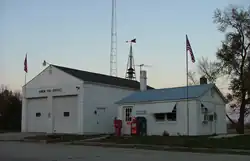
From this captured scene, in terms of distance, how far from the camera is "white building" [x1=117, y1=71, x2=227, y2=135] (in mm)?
29484

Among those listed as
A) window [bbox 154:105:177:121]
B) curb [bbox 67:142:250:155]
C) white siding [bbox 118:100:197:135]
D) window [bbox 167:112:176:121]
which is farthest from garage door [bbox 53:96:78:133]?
curb [bbox 67:142:250:155]

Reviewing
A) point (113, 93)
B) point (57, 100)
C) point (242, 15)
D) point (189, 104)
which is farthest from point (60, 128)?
point (242, 15)

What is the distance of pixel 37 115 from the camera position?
3828cm

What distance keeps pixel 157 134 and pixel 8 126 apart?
24.4 meters

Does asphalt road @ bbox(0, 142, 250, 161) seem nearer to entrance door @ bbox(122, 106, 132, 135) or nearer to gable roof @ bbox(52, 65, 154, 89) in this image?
entrance door @ bbox(122, 106, 132, 135)

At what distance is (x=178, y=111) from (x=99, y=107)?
910 centimetres

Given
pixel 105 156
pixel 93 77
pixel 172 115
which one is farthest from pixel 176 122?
pixel 105 156

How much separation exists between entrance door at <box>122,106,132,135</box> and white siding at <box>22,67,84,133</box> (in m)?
3.99

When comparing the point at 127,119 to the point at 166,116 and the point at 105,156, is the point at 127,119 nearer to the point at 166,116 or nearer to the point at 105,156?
the point at 166,116

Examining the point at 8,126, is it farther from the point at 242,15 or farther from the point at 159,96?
the point at 242,15

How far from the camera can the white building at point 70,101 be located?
35.0m

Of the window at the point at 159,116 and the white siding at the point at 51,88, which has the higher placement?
the white siding at the point at 51,88

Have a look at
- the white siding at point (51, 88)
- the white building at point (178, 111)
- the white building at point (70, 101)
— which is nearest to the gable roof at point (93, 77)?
the white building at point (70, 101)

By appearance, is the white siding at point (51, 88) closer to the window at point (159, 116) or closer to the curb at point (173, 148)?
the window at point (159, 116)
